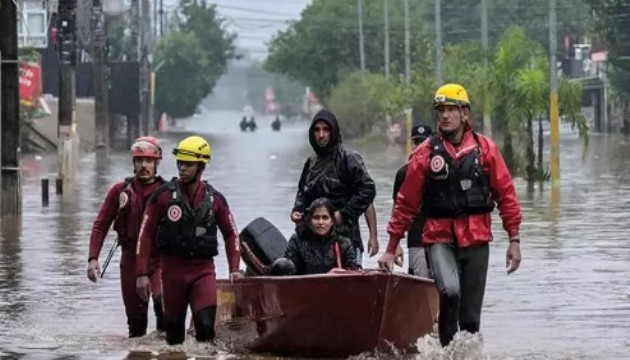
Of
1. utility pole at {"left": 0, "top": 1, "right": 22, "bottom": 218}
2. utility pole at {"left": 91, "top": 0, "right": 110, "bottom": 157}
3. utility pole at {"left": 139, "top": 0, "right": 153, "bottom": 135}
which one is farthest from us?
utility pole at {"left": 139, "top": 0, "right": 153, "bottom": 135}

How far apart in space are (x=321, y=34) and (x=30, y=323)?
Result: 95.3 metres

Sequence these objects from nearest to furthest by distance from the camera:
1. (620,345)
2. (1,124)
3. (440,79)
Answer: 1. (620,345)
2. (1,124)
3. (440,79)

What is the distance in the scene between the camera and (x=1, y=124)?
1161 inches

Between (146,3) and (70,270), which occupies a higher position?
(146,3)

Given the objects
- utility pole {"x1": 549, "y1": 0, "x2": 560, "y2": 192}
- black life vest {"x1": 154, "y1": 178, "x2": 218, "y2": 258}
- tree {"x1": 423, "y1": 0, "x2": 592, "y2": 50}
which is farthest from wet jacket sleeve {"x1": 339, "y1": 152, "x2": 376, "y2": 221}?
tree {"x1": 423, "y1": 0, "x2": 592, "y2": 50}

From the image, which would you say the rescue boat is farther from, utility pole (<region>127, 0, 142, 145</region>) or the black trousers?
utility pole (<region>127, 0, 142, 145</region>)

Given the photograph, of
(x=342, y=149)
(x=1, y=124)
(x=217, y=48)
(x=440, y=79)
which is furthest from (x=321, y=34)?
(x=342, y=149)

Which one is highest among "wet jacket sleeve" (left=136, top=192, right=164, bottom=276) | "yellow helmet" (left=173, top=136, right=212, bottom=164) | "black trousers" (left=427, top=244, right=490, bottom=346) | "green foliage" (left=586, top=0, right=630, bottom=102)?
"green foliage" (left=586, top=0, right=630, bottom=102)

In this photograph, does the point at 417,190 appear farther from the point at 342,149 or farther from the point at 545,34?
the point at 545,34

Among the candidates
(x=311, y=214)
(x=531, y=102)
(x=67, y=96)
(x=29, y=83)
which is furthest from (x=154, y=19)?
(x=311, y=214)

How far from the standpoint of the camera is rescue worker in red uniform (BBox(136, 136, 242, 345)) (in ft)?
40.1

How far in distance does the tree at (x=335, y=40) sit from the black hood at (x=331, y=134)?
300 feet

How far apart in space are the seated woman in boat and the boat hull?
327mm

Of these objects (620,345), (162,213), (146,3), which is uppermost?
(146,3)
